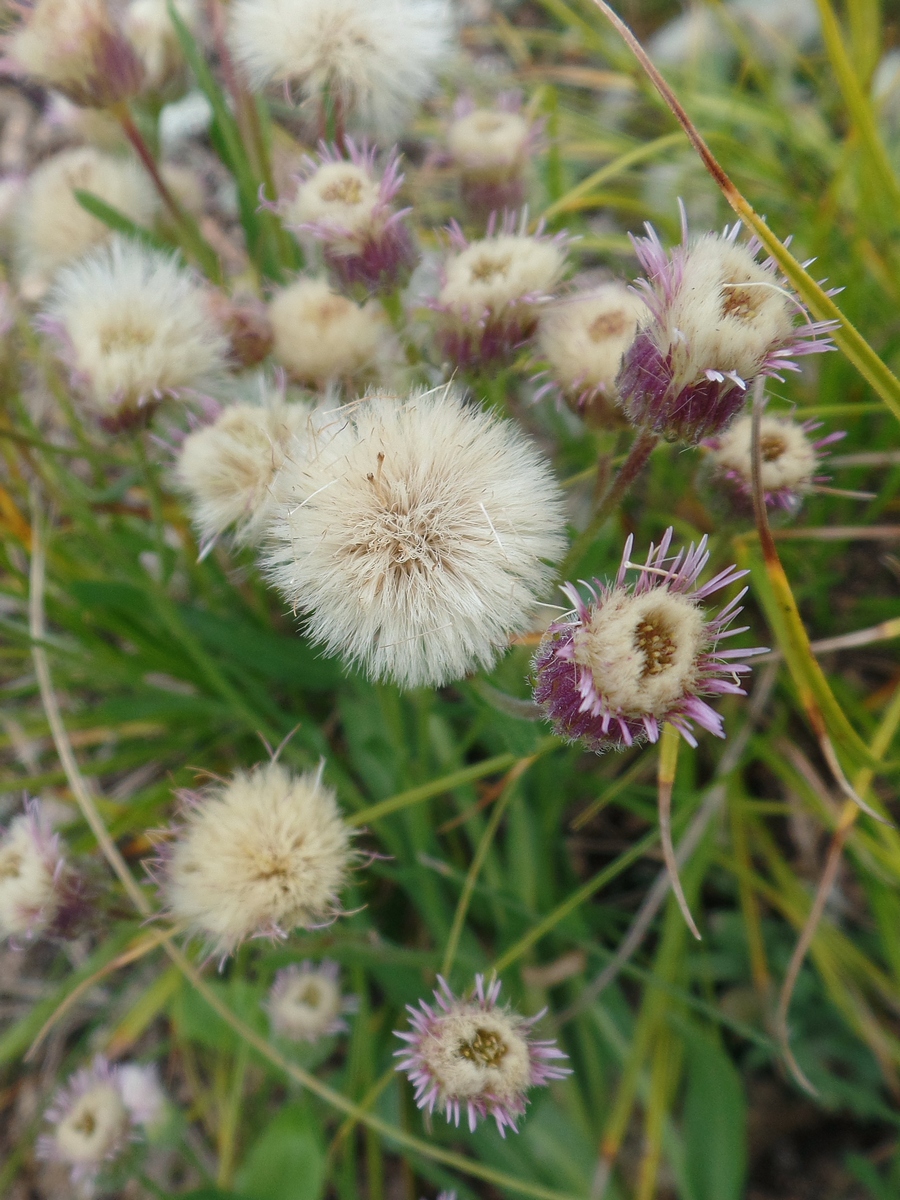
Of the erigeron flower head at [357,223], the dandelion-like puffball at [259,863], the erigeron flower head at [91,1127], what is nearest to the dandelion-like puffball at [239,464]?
the erigeron flower head at [357,223]

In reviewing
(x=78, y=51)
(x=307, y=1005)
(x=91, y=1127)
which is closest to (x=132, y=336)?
(x=78, y=51)

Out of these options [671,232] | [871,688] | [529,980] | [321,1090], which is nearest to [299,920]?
[321,1090]

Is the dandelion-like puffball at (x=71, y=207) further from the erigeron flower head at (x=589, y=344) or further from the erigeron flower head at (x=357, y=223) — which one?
the erigeron flower head at (x=589, y=344)

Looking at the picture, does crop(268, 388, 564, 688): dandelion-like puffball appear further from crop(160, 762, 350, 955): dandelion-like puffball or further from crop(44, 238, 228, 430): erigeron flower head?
crop(44, 238, 228, 430): erigeron flower head

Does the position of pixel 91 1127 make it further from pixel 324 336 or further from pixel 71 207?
pixel 71 207

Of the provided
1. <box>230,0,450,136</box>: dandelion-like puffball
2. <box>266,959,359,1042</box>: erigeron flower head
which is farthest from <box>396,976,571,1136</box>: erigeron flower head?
<box>230,0,450,136</box>: dandelion-like puffball

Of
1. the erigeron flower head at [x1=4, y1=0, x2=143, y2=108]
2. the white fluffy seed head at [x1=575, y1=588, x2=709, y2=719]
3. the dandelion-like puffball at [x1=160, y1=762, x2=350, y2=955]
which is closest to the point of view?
the white fluffy seed head at [x1=575, y1=588, x2=709, y2=719]

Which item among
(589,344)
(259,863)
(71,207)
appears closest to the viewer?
(259,863)
